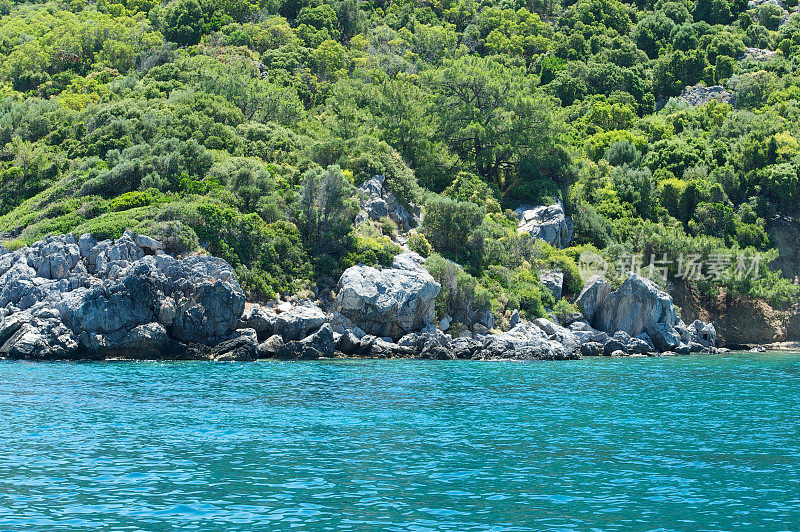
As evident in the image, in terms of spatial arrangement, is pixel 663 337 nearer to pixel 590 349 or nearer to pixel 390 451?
pixel 590 349

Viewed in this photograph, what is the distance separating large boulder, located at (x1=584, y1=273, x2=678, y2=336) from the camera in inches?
2539

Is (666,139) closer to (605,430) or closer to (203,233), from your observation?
(203,233)

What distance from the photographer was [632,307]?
64562 millimetres

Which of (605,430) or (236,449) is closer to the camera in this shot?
Answer: (236,449)

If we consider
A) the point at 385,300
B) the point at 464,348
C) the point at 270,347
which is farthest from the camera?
the point at 464,348

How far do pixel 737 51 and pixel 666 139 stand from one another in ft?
124

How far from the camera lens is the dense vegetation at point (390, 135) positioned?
63031 millimetres

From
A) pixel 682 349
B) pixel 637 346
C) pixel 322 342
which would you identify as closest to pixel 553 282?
pixel 637 346

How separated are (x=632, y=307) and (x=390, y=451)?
4365cm

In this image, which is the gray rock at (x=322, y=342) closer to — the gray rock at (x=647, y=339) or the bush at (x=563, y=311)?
the bush at (x=563, y=311)

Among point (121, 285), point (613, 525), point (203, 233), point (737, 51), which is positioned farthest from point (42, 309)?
point (737, 51)

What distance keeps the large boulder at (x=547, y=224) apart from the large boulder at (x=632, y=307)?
1173cm

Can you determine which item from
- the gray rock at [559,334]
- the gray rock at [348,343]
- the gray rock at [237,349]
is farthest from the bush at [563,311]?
the gray rock at [237,349]

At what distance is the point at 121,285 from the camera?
50938mm
